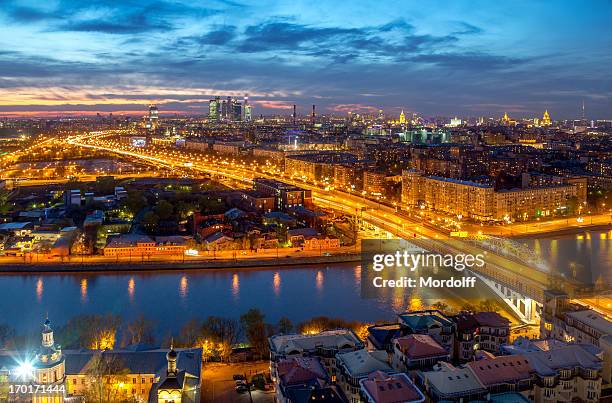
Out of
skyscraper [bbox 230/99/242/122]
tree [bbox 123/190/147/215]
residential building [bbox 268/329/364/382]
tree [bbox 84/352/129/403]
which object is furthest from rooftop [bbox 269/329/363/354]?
skyscraper [bbox 230/99/242/122]

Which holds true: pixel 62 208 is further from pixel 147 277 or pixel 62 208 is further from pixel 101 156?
pixel 101 156

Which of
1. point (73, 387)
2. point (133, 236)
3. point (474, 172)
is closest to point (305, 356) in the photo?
point (73, 387)

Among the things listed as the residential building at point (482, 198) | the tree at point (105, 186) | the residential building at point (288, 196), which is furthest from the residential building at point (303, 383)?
the tree at point (105, 186)

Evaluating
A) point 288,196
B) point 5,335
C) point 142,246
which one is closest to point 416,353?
point 5,335

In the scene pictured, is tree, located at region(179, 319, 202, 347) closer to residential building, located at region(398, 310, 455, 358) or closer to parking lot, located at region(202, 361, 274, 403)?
parking lot, located at region(202, 361, 274, 403)

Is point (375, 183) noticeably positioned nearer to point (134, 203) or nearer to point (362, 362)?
point (134, 203)

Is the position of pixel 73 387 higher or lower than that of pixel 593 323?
lower
